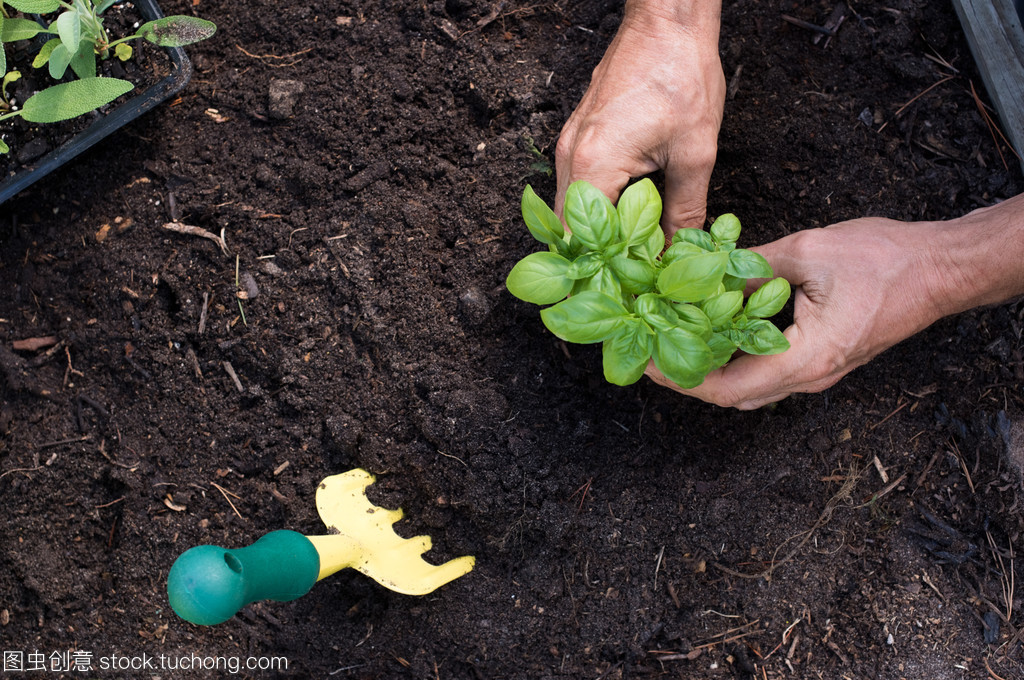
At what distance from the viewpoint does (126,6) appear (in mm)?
2018

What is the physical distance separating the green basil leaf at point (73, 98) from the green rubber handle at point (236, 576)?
1.17 metres

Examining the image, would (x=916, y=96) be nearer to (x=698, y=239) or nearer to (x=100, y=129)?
(x=698, y=239)

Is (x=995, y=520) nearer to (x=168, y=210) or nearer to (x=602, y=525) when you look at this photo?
(x=602, y=525)

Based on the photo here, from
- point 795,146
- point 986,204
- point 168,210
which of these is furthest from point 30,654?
point 986,204

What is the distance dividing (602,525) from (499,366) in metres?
0.51

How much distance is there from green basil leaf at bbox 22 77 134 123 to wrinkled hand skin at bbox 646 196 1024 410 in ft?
5.10

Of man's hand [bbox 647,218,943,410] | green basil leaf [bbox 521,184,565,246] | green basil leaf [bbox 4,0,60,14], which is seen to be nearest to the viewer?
green basil leaf [bbox 521,184,565,246]

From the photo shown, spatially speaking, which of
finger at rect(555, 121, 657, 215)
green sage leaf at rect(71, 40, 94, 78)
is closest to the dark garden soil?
green sage leaf at rect(71, 40, 94, 78)

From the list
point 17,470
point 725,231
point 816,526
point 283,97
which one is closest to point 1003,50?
point 725,231

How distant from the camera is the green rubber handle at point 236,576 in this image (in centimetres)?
125

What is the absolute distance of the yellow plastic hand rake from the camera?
1.26 meters

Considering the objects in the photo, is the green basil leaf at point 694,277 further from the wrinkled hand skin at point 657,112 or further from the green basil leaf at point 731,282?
the wrinkled hand skin at point 657,112

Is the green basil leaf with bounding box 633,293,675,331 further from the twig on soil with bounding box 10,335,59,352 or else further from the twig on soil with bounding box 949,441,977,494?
the twig on soil with bounding box 10,335,59,352

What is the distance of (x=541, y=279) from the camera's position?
1269 mm
